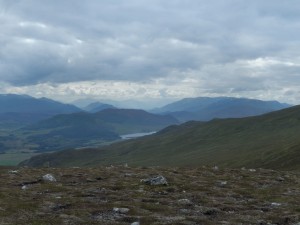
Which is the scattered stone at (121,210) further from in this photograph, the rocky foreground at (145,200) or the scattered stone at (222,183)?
the scattered stone at (222,183)

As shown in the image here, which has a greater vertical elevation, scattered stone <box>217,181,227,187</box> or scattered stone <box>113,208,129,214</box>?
scattered stone <box>113,208,129,214</box>

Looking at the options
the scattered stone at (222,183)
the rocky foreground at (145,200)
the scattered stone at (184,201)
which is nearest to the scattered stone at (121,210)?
the rocky foreground at (145,200)

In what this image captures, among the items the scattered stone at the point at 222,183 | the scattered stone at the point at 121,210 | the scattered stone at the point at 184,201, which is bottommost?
the scattered stone at the point at 222,183

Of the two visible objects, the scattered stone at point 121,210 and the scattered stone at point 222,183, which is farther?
the scattered stone at point 222,183

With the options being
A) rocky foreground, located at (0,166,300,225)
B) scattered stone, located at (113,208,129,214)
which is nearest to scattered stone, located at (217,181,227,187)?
rocky foreground, located at (0,166,300,225)

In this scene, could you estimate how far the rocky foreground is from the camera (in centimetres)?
2477

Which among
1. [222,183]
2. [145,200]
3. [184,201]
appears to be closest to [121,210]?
[145,200]

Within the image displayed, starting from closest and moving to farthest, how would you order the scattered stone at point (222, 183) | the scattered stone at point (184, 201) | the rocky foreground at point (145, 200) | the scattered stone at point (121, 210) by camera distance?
1. the rocky foreground at point (145, 200)
2. the scattered stone at point (121, 210)
3. the scattered stone at point (184, 201)
4. the scattered stone at point (222, 183)

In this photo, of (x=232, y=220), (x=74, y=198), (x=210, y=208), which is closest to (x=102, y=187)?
(x=74, y=198)

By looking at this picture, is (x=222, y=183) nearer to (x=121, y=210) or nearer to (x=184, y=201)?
(x=184, y=201)

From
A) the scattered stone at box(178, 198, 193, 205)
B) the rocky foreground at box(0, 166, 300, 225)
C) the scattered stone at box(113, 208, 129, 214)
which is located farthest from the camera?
the scattered stone at box(178, 198, 193, 205)

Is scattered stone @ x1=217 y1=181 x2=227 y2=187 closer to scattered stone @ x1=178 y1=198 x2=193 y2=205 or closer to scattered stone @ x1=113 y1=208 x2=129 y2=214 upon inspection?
scattered stone @ x1=178 y1=198 x2=193 y2=205

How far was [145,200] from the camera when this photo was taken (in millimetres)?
31469

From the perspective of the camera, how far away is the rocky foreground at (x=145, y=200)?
81.3 feet
